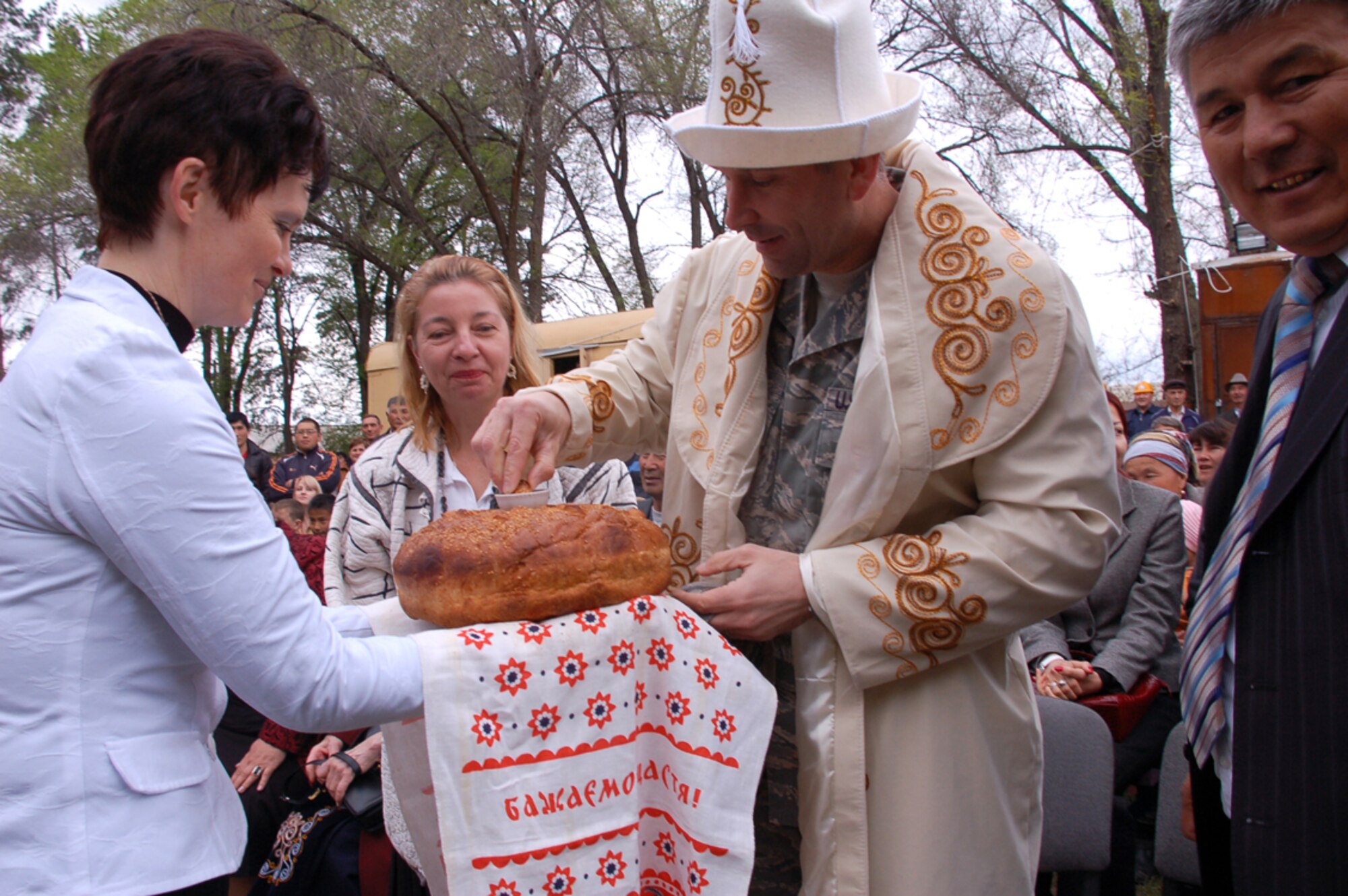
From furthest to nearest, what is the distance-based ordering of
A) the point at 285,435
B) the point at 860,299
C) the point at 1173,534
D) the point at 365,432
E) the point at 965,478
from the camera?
the point at 285,435
the point at 365,432
the point at 1173,534
the point at 860,299
the point at 965,478

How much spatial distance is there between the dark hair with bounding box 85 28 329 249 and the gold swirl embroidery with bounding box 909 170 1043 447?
1.17 metres

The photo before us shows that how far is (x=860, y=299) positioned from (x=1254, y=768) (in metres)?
1.06

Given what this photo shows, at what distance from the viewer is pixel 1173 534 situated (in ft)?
13.7

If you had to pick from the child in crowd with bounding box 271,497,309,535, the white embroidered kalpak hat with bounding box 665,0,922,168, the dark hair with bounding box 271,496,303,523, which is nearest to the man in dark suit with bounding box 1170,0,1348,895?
the white embroidered kalpak hat with bounding box 665,0,922,168

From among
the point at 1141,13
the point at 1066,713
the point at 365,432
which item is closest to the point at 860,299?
the point at 1066,713

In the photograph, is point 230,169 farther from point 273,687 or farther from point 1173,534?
point 1173,534

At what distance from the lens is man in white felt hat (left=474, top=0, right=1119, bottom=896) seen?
1.75m

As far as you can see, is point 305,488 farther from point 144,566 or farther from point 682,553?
point 144,566

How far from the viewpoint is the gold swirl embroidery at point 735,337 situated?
2061 mm

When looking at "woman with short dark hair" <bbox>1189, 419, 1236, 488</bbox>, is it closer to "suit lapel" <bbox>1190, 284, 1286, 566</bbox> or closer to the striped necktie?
"suit lapel" <bbox>1190, 284, 1286, 566</bbox>

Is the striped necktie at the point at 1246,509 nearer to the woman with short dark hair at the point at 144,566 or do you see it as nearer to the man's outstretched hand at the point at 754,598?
the man's outstretched hand at the point at 754,598

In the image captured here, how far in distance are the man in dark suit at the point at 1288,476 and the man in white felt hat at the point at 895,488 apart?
293 mm

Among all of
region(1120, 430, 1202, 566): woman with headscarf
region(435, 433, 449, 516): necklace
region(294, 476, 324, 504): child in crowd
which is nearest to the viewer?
region(435, 433, 449, 516): necklace

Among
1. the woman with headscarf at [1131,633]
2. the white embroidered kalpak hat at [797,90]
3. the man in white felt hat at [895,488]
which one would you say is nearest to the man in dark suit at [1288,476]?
the man in white felt hat at [895,488]
